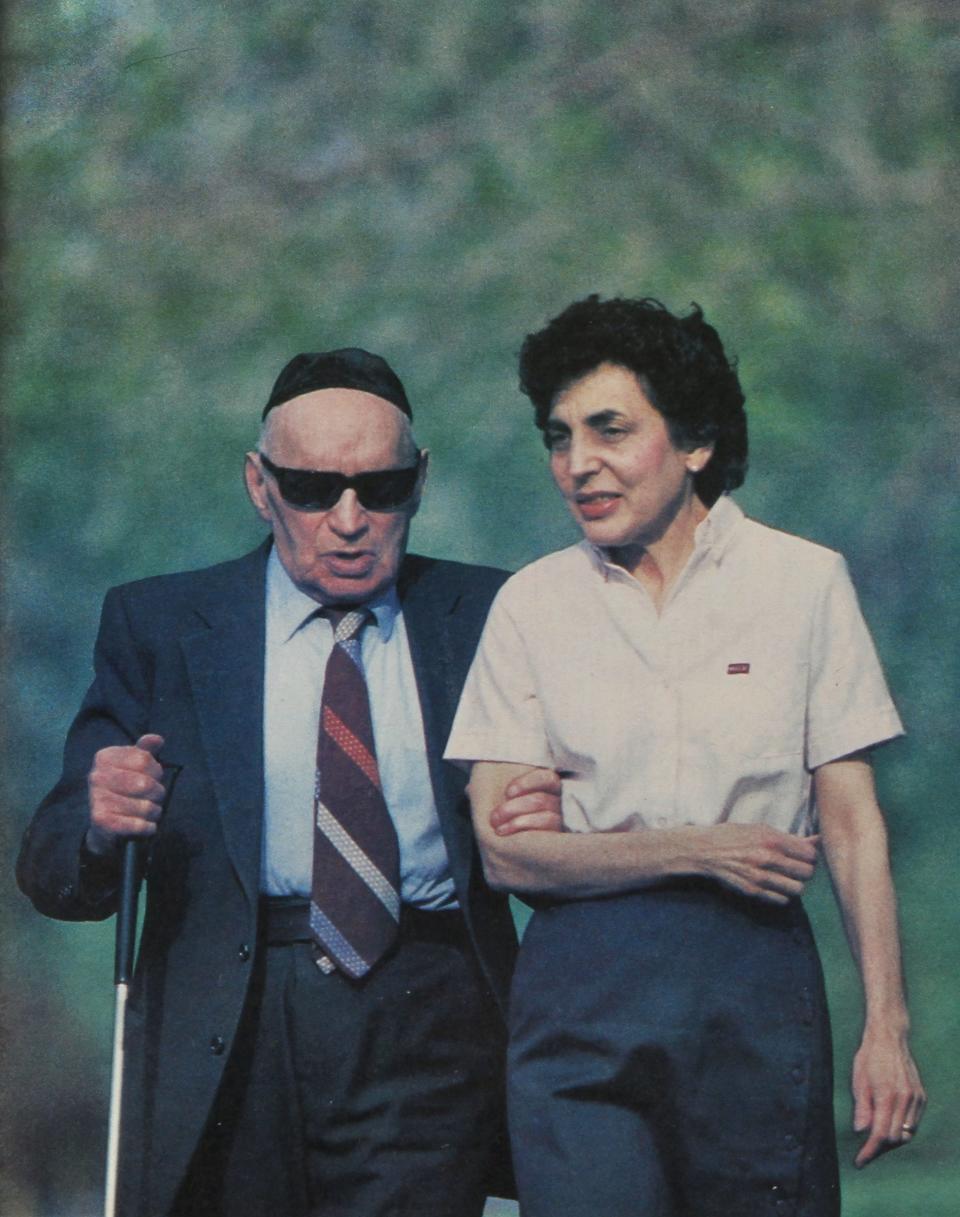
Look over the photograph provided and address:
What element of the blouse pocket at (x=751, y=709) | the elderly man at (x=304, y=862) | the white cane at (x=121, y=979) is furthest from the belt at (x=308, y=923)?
the blouse pocket at (x=751, y=709)

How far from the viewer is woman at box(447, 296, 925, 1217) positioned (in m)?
3.03

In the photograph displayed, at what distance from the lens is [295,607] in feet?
11.8

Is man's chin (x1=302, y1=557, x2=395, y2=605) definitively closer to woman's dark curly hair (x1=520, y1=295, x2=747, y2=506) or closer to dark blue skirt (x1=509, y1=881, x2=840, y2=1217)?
woman's dark curly hair (x1=520, y1=295, x2=747, y2=506)

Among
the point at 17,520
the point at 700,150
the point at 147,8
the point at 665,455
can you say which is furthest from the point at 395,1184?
the point at 147,8

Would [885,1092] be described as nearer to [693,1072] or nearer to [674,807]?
[693,1072]

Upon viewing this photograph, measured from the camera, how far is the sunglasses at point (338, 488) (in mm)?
3537

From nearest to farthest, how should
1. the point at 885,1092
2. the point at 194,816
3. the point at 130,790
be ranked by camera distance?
the point at 885,1092 → the point at 130,790 → the point at 194,816

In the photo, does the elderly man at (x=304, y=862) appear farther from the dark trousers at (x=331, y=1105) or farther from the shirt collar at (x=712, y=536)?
the shirt collar at (x=712, y=536)

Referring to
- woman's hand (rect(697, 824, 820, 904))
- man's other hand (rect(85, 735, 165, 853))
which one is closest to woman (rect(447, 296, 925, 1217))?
woman's hand (rect(697, 824, 820, 904))

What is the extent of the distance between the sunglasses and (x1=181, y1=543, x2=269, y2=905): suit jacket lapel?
156 mm

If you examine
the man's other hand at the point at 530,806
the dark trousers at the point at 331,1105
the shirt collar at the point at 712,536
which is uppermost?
the shirt collar at the point at 712,536

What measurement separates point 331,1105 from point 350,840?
16.2 inches

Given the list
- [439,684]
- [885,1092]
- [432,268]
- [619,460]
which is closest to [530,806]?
[439,684]

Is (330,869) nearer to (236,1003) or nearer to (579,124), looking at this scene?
(236,1003)
